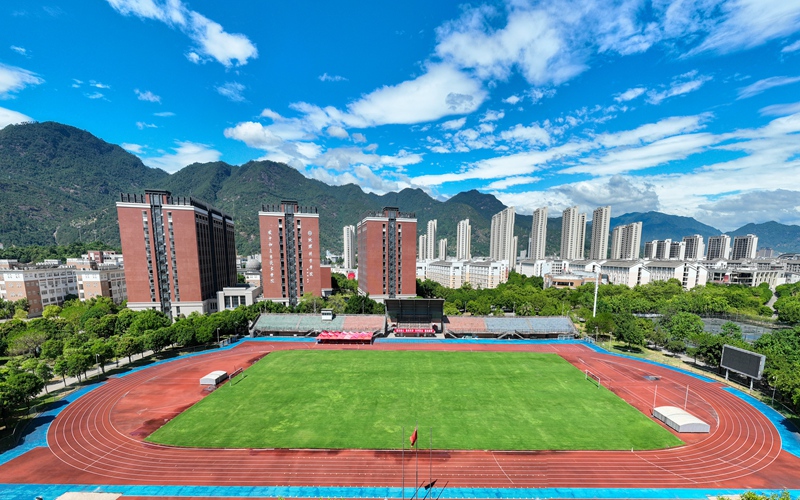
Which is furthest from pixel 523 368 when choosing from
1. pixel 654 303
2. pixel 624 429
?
pixel 654 303

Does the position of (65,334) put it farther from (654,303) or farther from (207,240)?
(654,303)

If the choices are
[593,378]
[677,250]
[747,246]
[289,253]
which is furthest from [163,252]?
[747,246]

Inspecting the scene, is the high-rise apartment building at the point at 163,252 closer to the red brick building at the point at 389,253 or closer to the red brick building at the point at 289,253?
the red brick building at the point at 289,253

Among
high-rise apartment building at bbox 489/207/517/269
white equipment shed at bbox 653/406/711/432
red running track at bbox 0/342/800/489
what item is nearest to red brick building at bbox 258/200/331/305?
red running track at bbox 0/342/800/489

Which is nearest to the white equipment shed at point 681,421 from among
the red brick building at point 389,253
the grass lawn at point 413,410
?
the grass lawn at point 413,410

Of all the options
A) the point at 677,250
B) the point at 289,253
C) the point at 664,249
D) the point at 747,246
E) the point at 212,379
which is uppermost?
the point at 289,253

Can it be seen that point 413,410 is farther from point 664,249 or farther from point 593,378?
point 664,249
